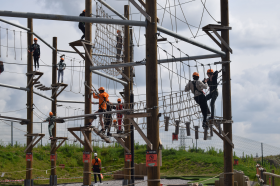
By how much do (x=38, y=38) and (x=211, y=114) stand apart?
1076 cm

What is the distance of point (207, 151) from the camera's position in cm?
2738

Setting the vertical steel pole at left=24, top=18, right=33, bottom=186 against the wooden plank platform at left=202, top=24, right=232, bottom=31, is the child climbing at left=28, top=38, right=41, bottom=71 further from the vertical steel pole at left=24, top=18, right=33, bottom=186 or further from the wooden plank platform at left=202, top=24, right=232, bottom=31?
the wooden plank platform at left=202, top=24, right=232, bottom=31

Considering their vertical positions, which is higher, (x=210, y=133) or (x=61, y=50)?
(x=61, y=50)

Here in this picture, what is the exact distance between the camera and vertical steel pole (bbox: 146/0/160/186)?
8171 millimetres

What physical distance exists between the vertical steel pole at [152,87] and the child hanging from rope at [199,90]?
9.18 feet

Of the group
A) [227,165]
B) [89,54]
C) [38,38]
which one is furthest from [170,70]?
[38,38]

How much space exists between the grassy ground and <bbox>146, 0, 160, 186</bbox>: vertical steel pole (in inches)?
511

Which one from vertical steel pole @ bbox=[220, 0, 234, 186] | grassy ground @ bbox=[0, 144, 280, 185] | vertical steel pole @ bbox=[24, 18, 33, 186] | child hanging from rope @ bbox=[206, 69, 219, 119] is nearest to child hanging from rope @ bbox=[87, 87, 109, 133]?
child hanging from rope @ bbox=[206, 69, 219, 119]

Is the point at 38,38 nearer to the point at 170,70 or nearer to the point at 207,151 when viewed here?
the point at 170,70

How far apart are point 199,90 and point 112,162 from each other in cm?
1625

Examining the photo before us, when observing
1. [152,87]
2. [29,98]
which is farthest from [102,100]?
[29,98]

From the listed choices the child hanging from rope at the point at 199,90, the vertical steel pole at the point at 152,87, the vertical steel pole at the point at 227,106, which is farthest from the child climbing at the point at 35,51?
the vertical steel pole at the point at 152,87

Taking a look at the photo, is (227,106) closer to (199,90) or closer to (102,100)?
(199,90)

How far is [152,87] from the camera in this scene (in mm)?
8211
